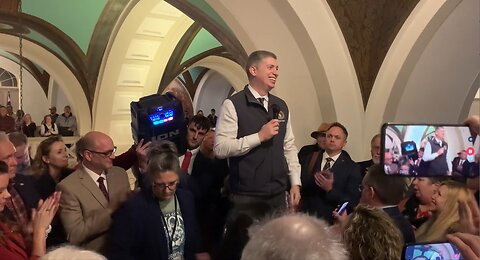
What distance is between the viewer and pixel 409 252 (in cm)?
197

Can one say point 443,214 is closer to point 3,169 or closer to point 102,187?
point 102,187

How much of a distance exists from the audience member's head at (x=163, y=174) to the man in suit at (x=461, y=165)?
4.61 feet

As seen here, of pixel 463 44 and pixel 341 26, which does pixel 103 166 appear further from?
pixel 463 44

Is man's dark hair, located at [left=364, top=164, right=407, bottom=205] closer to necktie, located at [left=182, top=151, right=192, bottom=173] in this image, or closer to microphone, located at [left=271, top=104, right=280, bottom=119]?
microphone, located at [left=271, top=104, right=280, bottom=119]

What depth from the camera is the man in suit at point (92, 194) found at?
2.98 meters

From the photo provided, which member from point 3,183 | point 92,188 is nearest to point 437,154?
point 3,183

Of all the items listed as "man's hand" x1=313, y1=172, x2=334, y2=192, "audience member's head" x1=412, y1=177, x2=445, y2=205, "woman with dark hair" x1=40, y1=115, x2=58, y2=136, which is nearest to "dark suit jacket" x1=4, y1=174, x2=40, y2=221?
"man's hand" x1=313, y1=172, x2=334, y2=192

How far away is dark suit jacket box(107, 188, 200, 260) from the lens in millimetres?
2820

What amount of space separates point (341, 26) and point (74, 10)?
198 inches

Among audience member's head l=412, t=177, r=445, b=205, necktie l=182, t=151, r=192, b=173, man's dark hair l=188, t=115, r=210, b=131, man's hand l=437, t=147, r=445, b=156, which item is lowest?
audience member's head l=412, t=177, r=445, b=205

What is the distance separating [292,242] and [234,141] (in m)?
1.71

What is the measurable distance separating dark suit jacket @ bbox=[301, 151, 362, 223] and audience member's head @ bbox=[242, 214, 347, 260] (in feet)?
7.85

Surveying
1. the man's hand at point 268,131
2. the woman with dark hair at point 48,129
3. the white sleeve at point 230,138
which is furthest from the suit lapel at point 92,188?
the woman with dark hair at point 48,129

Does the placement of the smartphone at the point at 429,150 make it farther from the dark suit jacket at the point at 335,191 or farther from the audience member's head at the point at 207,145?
the audience member's head at the point at 207,145
